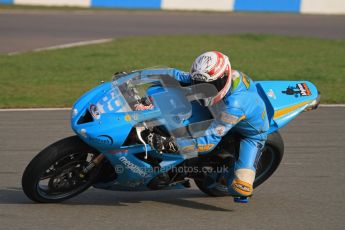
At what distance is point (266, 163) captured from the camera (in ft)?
21.5

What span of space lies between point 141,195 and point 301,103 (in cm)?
158

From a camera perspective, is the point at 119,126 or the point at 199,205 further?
the point at 199,205

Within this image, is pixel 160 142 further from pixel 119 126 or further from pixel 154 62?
pixel 154 62

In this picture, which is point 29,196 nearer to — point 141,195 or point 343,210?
point 141,195

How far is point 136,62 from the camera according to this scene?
14.7 meters

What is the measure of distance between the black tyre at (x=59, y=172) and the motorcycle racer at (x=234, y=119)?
56 centimetres

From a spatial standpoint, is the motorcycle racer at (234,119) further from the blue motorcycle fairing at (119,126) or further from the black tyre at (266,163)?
the black tyre at (266,163)

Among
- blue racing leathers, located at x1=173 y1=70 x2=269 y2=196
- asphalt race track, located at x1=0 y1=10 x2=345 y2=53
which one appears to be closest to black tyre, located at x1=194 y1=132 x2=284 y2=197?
blue racing leathers, located at x1=173 y1=70 x2=269 y2=196

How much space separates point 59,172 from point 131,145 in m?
0.62

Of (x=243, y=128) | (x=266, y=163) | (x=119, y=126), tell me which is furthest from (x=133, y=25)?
(x=119, y=126)

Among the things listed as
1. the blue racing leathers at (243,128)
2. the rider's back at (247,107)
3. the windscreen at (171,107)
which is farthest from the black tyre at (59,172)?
the rider's back at (247,107)

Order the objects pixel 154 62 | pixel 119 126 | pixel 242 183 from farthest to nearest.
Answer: pixel 154 62
pixel 242 183
pixel 119 126

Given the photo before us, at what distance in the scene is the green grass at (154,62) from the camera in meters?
11.8

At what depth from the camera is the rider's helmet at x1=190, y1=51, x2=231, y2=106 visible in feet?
18.4
